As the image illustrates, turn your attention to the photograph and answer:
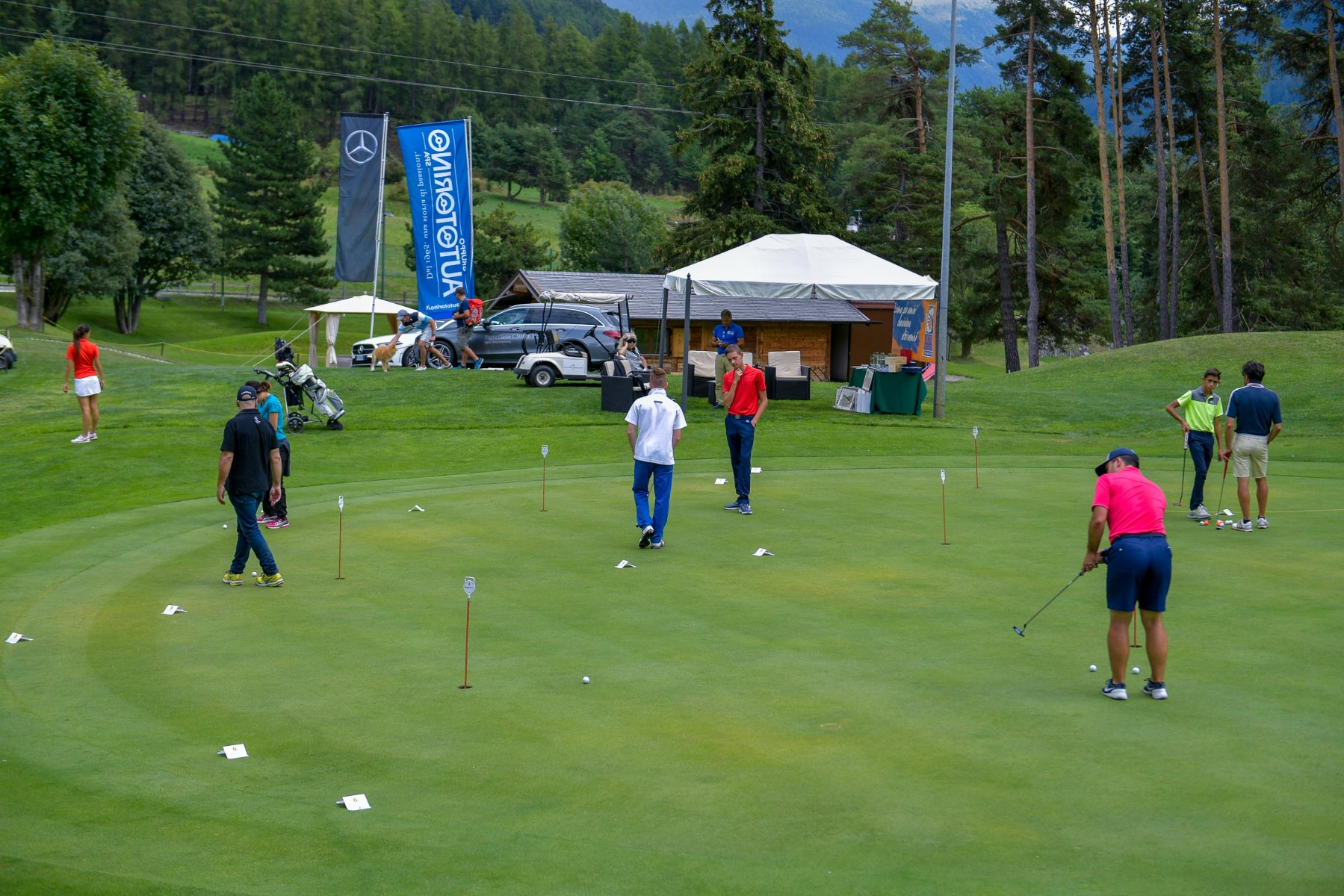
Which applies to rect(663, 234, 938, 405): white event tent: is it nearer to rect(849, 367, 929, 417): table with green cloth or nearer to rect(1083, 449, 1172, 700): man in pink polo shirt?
rect(849, 367, 929, 417): table with green cloth

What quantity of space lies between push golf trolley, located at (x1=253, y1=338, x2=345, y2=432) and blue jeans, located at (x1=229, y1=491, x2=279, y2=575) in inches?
470

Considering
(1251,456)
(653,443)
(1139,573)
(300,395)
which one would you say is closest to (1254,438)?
(1251,456)

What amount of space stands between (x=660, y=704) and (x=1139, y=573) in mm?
3387

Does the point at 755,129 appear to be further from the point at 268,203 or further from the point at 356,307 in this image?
the point at 268,203

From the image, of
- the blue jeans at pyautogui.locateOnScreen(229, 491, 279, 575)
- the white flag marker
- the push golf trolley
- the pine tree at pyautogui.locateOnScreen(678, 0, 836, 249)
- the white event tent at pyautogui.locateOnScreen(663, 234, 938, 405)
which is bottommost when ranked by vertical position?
the white flag marker

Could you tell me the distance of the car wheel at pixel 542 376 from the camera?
31.5 m

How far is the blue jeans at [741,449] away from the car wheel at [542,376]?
49.7 feet

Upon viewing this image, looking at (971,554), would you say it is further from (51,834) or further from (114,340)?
(114,340)

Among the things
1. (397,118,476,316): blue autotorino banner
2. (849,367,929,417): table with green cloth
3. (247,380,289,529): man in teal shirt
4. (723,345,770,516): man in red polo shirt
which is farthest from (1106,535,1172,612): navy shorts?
(397,118,476,316): blue autotorino banner

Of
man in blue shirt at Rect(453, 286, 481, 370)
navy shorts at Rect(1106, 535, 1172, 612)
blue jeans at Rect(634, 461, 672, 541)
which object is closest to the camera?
navy shorts at Rect(1106, 535, 1172, 612)

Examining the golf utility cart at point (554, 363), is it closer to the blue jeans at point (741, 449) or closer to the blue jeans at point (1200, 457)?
the blue jeans at point (741, 449)

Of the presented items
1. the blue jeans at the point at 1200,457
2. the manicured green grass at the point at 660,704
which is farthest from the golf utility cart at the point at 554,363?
the blue jeans at the point at 1200,457

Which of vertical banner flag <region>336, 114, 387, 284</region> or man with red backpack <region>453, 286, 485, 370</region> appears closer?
Result: man with red backpack <region>453, 286, 485, 370</region>

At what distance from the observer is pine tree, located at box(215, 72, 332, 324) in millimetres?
83562
